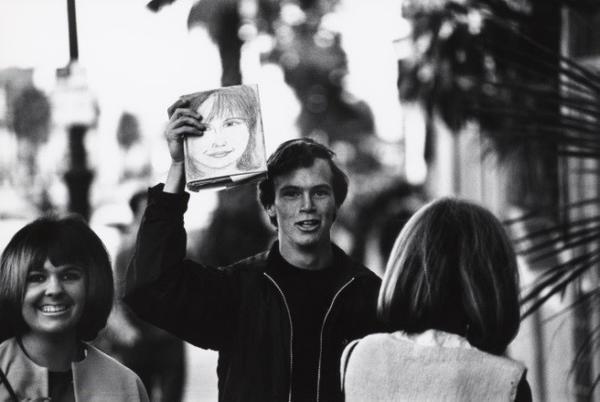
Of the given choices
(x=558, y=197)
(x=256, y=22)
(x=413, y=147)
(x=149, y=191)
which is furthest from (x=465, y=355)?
(x=413, y=147)

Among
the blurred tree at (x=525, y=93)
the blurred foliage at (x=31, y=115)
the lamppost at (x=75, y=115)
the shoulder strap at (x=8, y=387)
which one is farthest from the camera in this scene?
the blurred foliage at (x=31, y=115)

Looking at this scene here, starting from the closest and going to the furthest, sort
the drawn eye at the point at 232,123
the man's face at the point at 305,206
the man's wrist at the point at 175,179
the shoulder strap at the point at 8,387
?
the shoulder strap at the point at 8,387 < the drawn eye at the point at 232,123 < the man's wrist at the point at 175,179 < the man's face at the point at 305,206

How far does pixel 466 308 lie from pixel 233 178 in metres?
0.77

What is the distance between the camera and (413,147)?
37.4ft

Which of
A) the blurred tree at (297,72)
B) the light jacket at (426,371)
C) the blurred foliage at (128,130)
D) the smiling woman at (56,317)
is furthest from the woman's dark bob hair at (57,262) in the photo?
the blurred foliage at (128,130)

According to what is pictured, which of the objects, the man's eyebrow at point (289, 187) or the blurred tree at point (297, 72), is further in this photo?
the blurred tree at point (297, 72)

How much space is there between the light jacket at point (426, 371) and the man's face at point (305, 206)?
0.80 meters

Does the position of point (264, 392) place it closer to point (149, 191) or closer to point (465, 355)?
point (149, 191)

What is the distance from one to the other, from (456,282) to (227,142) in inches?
30.0

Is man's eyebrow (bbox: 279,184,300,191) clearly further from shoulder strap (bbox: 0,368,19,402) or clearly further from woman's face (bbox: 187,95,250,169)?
shoulder strap (bbox: 0,368,19,402)

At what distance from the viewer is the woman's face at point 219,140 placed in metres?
2.84

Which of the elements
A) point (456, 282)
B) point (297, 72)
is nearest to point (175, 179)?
point (456, 282)

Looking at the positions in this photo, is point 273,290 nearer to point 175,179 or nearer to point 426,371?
point 175,179

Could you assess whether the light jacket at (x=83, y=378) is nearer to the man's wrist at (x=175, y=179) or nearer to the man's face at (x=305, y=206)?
the man's wrist at (x=175, y=179)
